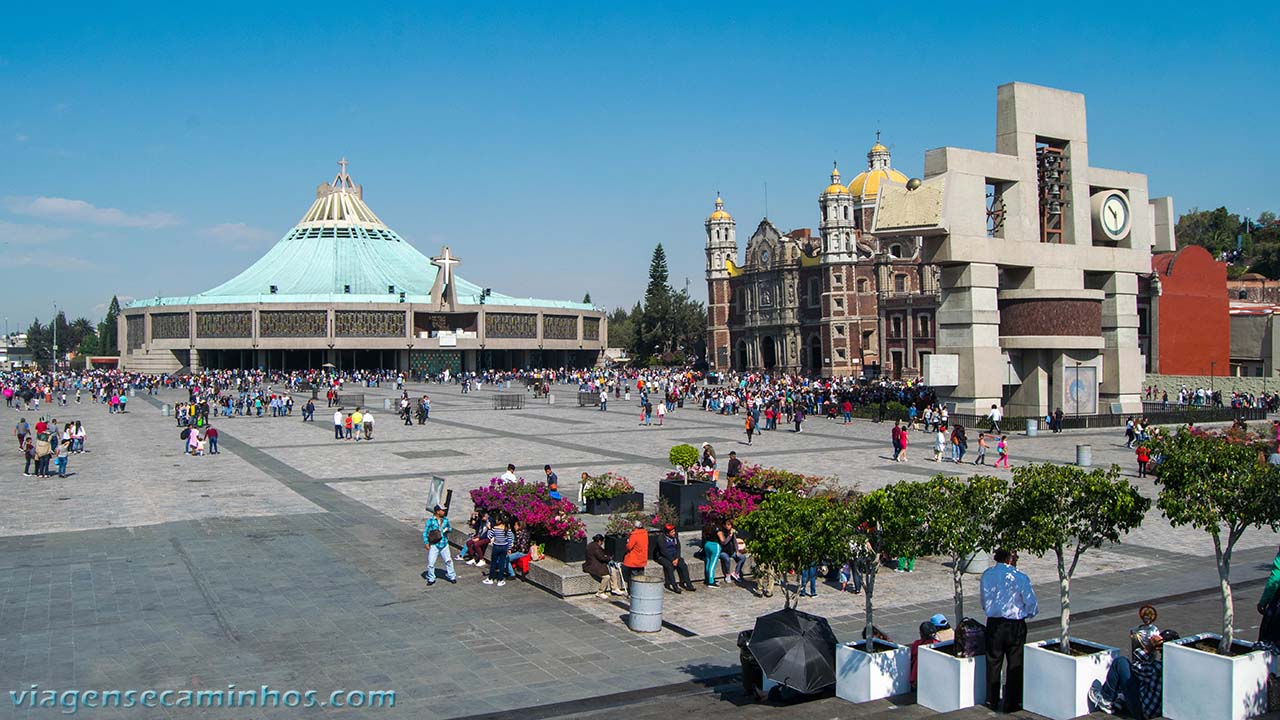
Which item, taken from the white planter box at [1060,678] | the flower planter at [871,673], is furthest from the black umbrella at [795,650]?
the white planter box at [1060,678]

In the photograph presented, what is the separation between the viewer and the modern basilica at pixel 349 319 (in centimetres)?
9594

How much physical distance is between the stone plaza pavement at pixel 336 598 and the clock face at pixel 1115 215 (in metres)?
16.5

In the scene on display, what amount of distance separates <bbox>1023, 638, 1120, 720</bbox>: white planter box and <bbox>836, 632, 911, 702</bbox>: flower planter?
110 centimetres

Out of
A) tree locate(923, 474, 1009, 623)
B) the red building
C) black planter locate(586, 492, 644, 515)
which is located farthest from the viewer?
the red building

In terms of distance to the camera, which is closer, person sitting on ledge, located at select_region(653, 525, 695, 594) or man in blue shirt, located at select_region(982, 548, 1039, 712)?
man in blue shirt, located at select_region(982, 548, 1039, 712)

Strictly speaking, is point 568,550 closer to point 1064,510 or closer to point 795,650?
point 795,650

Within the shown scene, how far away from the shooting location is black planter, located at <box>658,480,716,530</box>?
18031mm

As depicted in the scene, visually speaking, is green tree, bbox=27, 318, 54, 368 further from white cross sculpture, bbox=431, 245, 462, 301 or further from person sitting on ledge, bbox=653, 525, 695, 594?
person sitting on ledge, bbox=653, 525, 695, 594

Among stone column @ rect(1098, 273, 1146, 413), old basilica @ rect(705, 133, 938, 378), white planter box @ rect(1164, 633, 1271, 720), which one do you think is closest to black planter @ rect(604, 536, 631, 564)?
white planter box @ rect(1164, 633, 1271, 720)

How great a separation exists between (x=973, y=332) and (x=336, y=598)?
28081mm

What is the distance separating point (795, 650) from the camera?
9664mm

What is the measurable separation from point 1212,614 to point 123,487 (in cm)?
2184

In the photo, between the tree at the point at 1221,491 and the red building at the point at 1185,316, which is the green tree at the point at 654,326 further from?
the tree at the point at 1221,491

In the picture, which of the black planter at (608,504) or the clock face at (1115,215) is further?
the clock face at (1115,215)
